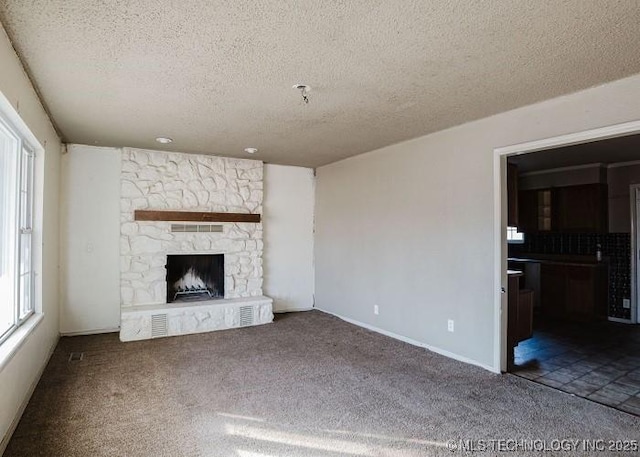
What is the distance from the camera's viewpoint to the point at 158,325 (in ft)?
15.3

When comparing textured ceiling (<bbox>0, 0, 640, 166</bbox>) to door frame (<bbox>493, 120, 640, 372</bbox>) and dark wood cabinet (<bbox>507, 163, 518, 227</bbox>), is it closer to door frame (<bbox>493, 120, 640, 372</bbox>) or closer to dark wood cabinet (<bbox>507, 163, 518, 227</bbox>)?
door frame (<bbox>493, 120, 640, 372</bbox>)

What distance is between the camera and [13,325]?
2.80m

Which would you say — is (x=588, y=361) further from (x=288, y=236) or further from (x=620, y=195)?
(x=288, y=236)

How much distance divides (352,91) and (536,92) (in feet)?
4.60

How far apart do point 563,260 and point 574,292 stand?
1.94 ft

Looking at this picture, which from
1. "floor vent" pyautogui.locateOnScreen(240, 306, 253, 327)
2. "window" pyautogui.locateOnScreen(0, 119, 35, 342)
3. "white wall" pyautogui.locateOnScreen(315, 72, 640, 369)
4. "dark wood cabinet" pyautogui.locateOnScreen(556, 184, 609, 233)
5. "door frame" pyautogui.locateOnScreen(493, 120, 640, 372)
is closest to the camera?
"window" pyautogui.locateOnScreen(0, 119, 35, 342)

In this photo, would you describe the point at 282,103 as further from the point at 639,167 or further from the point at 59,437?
the point at 639,167

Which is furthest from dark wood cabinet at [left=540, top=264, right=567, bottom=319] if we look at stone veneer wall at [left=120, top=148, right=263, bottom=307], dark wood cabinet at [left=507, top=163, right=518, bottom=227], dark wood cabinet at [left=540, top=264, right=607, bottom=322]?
stone veneer wall at [left=120, top=148, right=263, bottom=307]

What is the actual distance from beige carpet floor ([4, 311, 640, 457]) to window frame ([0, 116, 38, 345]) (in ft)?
2.04

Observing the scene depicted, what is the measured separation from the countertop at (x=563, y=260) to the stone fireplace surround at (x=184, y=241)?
12.5 feet

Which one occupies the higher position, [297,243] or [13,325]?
[297,243]

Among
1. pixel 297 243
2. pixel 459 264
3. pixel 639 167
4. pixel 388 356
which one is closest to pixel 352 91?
pixel 459 264

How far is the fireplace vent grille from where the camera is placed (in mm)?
5195

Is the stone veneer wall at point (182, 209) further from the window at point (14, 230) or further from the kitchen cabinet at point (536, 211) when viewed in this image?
the kitchen cabinet at point (536, 211)
